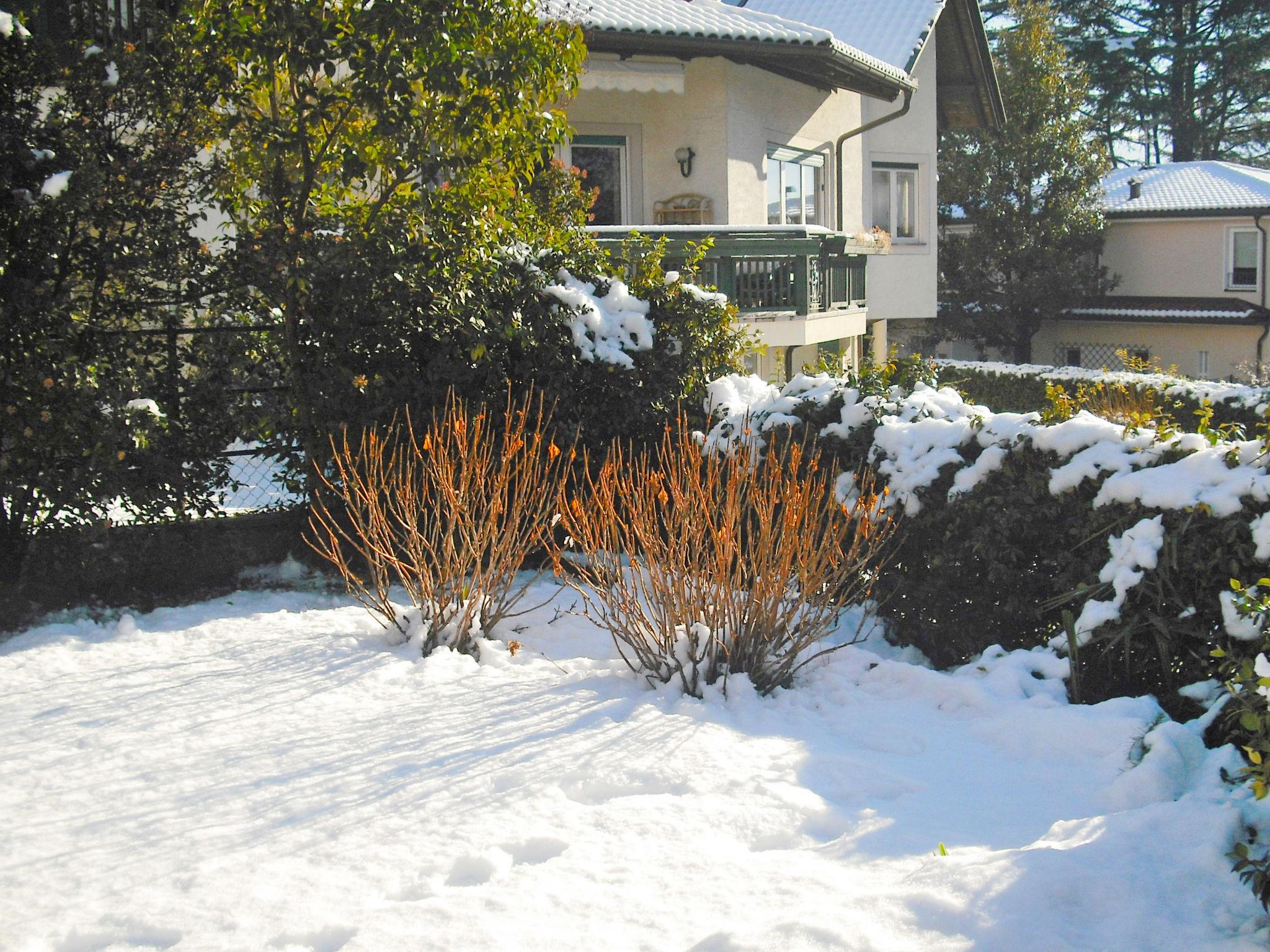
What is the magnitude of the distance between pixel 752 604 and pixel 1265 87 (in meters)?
40.5

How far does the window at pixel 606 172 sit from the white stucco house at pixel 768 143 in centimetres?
2

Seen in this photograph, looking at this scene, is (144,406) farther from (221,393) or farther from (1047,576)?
(1047,576)

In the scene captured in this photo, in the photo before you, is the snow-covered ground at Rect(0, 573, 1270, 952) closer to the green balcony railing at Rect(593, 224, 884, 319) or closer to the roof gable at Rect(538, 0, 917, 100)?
the green balcony railing at Rect(593, 224, 884, 319)

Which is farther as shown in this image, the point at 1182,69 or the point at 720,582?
the point at 1182,69

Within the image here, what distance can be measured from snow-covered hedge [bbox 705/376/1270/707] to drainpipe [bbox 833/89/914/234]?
12626mm

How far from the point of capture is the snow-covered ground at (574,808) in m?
3.33

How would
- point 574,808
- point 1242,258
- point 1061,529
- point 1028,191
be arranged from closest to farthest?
1. point 574,808
2. point 1061,529
3. point 1242,258
4. point 1028,191

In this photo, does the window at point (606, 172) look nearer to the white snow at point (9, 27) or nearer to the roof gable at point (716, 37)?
the roof gable at point (716, 37)

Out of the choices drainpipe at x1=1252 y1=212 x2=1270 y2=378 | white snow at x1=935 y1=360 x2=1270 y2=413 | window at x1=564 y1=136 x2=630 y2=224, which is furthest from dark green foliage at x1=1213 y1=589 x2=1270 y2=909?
drainpipe at x1=1252 y1=212 x2=1270 y2=378

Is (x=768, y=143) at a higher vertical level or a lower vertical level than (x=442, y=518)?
higher

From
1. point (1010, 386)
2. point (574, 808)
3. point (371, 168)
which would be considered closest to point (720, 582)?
point (574, 808)

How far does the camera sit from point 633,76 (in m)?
14.7

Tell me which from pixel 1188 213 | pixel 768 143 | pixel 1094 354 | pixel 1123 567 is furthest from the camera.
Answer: pixel 1094 354

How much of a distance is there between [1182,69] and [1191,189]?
387 inches
